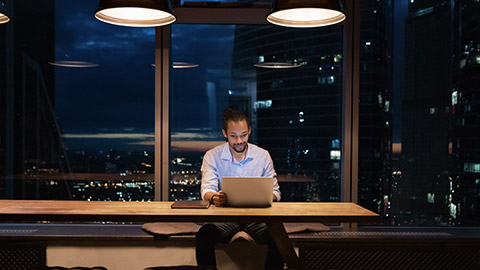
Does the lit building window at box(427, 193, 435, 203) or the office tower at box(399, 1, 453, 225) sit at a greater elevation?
the office tower at box(399, 1, 453, 225)

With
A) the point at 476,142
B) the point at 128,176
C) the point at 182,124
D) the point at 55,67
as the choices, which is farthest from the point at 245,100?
the point at 476,142

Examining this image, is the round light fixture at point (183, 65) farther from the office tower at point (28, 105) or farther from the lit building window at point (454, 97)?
the lit building window at point (454, 97)

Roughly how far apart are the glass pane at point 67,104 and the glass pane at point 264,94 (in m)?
0.47

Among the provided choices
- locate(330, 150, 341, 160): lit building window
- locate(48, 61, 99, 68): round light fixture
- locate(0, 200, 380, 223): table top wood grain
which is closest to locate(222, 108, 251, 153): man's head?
locate(0, 200, 380, 223): table top wood grain

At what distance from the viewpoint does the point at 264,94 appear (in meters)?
3.80

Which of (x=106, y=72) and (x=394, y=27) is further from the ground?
(x=394, y=27)

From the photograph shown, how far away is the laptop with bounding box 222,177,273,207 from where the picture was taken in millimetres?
2314

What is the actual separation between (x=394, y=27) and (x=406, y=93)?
56 cm

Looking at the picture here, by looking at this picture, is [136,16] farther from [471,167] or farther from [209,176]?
[471,167]

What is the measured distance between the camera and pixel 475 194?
3904mm

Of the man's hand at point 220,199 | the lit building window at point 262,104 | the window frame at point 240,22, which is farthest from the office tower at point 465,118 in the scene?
the man's hand at point 220,199

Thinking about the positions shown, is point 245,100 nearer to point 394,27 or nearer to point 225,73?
point 225,73

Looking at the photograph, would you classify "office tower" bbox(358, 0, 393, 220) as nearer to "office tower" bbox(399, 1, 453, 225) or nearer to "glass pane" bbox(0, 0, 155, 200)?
"office tower" bbox(399, 1, 453, 225)

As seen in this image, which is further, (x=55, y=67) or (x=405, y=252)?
(x=55, y=67)
